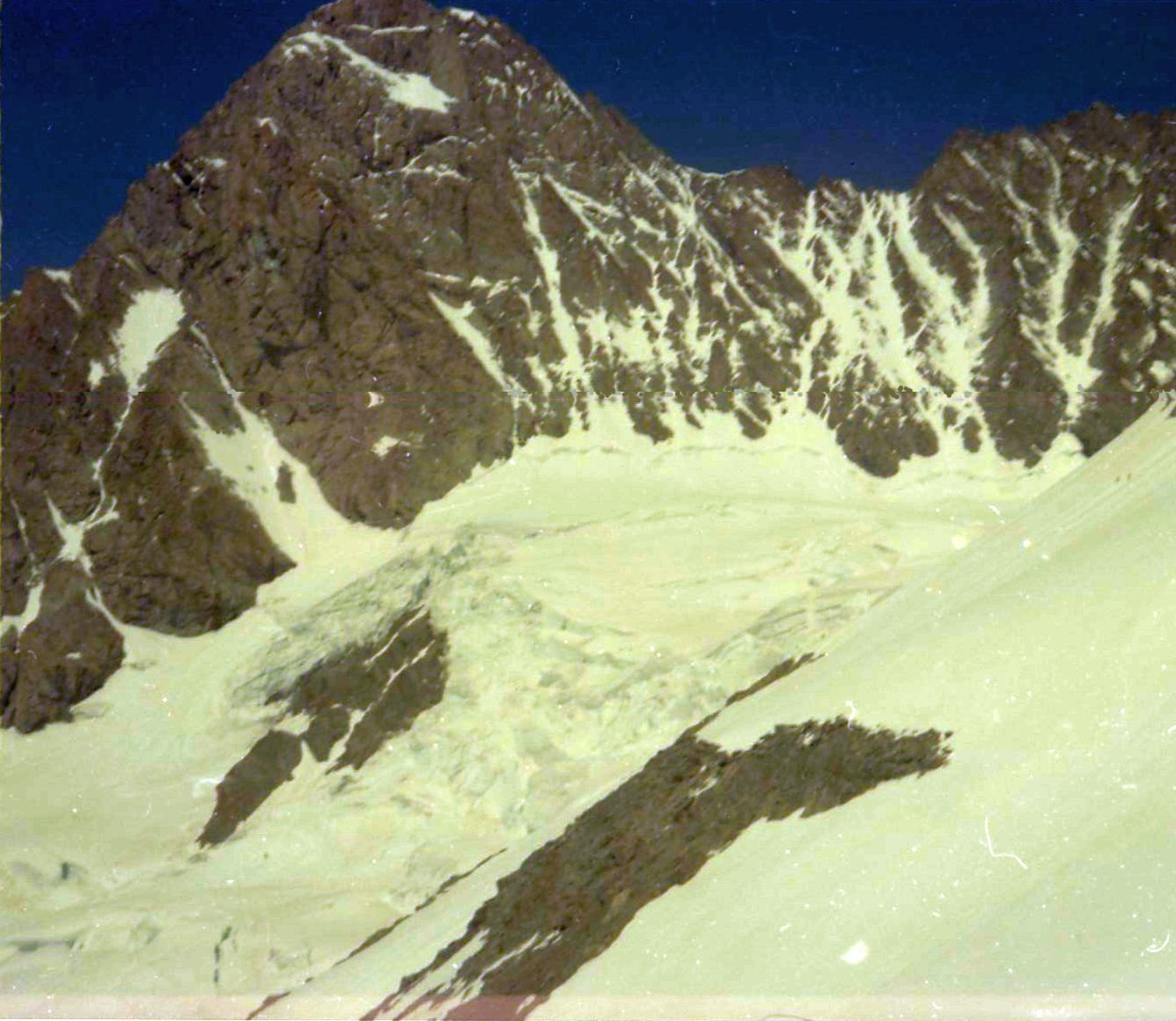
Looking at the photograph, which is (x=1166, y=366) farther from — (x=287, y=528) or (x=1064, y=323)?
(x=287, y=528)

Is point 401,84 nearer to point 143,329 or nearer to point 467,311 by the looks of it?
point 467,311

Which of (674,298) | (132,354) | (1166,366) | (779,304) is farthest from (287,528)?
(1166,366)

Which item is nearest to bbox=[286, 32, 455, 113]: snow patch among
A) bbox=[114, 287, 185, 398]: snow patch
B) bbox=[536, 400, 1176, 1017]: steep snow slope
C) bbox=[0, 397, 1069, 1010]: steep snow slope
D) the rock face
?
the rock face

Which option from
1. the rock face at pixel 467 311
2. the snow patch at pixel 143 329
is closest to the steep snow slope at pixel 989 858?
the rock face at pixel 467 311

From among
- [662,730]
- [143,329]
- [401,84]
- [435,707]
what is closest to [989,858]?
[662,730]

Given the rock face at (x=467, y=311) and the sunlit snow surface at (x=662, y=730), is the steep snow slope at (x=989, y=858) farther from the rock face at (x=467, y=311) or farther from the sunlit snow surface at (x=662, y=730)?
the rock face at (x=467, y=311)
